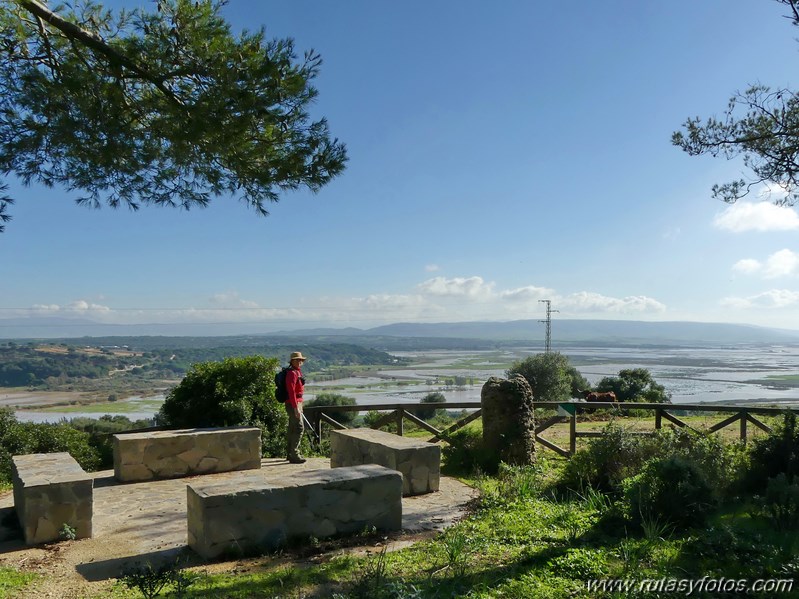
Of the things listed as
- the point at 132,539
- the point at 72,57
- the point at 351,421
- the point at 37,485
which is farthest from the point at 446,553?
the point at 351,421

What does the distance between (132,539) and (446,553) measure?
313 centimetres

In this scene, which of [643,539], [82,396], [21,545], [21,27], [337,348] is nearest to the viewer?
[643,539]

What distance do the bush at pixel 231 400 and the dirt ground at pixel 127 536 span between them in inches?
91.7

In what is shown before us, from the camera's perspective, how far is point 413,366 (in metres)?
65.4

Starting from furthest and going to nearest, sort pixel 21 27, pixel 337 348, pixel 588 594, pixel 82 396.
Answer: pixel 337 348
pixel 82 396
pixel 21 27
pixel 588 594

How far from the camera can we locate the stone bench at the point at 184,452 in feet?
27.9

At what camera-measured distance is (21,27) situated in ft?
21.4

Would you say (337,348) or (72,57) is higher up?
(72,57)

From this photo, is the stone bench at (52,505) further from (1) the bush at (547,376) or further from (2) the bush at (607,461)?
(1) the bush at (547,376)

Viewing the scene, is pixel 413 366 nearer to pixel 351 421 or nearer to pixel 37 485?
pixel 351 421

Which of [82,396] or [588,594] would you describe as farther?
[82,396]

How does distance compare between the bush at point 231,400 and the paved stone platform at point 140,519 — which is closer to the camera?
the paved stone platform at point 140,519

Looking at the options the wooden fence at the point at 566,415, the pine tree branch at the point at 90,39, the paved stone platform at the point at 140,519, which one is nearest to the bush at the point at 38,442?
the paved stone platform at the point at 140,519

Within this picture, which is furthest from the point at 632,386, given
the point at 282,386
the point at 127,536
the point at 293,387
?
the point at 127,536
